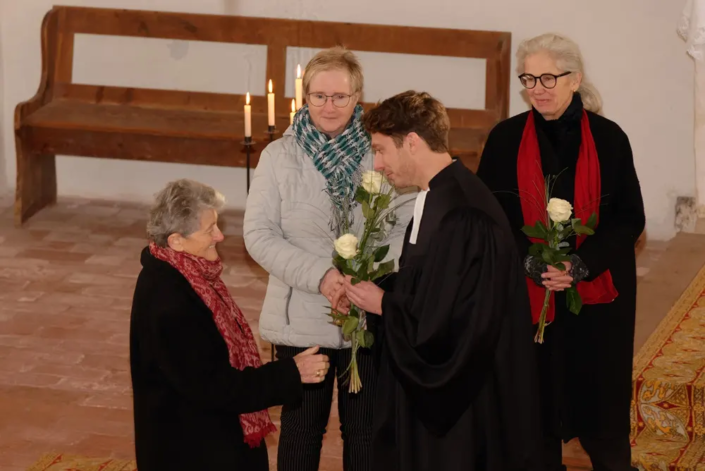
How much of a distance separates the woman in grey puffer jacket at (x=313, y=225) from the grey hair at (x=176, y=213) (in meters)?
0.50

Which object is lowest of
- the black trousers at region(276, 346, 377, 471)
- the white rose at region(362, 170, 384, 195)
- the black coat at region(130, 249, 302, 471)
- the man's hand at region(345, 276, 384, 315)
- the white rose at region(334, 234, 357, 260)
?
the black trousers at region(276, 346, 377, 471)

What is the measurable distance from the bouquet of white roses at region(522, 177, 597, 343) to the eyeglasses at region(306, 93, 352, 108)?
2.42 ft

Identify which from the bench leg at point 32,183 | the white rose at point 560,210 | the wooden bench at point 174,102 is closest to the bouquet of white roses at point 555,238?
the white rose at point 560,210

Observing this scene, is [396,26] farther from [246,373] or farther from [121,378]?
[246,373]

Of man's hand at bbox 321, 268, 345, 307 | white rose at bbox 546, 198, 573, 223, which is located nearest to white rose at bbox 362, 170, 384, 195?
man's hand at bbox 321, 268, 345, 307

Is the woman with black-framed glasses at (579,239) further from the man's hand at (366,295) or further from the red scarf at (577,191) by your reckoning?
the man's hand at (366,295)

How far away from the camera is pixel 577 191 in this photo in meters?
3.75

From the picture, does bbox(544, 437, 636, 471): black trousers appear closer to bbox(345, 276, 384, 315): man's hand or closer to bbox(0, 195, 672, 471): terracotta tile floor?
bbox(0, 195, 672, 471): terracotta tile floor

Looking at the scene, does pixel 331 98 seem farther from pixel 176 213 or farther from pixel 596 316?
pixel 596 316

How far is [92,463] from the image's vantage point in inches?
181

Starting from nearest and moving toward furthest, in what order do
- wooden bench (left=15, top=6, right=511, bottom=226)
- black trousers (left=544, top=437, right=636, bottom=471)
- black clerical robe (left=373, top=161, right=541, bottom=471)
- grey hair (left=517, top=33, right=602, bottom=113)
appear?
1. black clerical robe (left=373, top=161, right=541, bottom=471)
2. grey hair (left=517, top=33, right=602, bottom=113)
3. black trousers (left=544, top=437, right=636, bottom=471)
4. wooden bench (left=15, top=6, right=511, bottom=226)

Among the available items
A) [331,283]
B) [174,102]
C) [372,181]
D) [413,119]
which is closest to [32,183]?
[174,102]

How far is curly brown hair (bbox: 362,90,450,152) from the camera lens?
3.06 m

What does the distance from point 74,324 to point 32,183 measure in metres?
2.22
